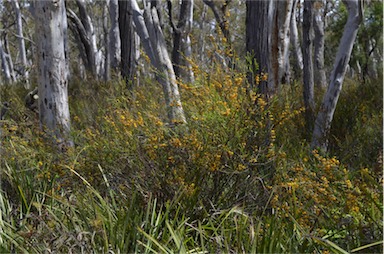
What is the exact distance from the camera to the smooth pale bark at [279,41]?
18.6 feet

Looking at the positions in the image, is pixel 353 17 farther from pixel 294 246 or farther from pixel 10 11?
pixel 10 11

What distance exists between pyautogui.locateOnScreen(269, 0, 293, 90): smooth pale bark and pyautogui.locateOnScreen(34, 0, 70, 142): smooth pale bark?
235 cm

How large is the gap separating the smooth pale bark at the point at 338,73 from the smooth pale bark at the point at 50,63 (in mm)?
2769

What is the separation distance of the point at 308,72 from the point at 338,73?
1916mm

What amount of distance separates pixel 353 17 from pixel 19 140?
12.1 feet

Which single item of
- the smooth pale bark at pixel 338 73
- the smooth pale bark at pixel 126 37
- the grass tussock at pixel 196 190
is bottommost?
the grass tussock at pixel 196 190

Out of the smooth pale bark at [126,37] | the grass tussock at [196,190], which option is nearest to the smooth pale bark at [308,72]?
the grass tussock at [196,190]

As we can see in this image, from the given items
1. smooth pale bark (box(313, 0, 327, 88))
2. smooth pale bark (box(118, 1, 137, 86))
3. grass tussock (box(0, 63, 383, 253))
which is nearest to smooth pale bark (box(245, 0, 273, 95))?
grass tussock (box(0, 63, 383, 253))

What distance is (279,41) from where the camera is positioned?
5.83 metres

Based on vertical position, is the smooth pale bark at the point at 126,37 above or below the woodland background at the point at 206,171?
above

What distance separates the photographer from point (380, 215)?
3.13m

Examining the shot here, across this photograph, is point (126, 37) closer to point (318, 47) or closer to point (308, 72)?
point (308, 72)

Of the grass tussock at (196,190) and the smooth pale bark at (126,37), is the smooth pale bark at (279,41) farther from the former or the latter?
the smooth pale bark at (126,37)

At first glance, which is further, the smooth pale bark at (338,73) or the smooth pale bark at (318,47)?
the smooth pale bark at (318,47)
